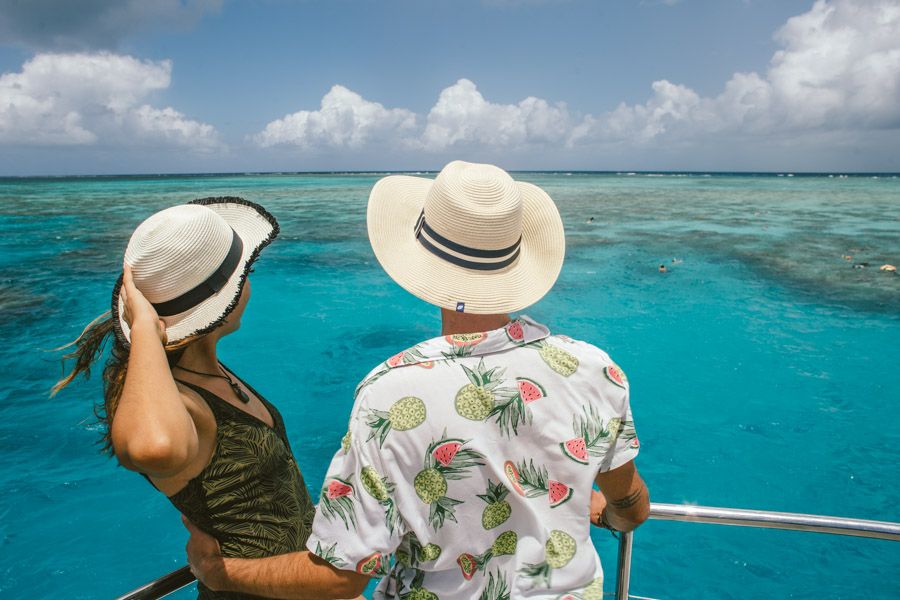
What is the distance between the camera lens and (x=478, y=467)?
1067 mm

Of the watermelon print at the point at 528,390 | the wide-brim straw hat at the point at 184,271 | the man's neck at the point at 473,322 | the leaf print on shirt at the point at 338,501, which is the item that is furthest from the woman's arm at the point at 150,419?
the watermelon print at the point at 528,390

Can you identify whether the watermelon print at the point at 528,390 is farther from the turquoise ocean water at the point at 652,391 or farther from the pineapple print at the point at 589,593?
the turquoise ocean water at the point at 652,391

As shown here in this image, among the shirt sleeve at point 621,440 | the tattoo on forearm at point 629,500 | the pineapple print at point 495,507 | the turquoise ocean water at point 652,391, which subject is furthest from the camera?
the turquoise ocean water at point 652,391

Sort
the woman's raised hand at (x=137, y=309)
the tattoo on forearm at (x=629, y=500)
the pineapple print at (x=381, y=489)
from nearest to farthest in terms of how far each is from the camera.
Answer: the pineapple print at (x=381, y=489), the woman's raised hand at (x=137, y=309), the tattoo on forearm at (x=629, y=500)

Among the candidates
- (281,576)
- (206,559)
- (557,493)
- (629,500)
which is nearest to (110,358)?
(206,559)

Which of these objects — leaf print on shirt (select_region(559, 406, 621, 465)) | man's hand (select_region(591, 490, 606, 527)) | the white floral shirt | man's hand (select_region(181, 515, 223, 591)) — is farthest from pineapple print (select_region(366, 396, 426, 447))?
man's hand (select_region(591, 490, 606, 527))

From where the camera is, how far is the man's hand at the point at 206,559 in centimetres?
135

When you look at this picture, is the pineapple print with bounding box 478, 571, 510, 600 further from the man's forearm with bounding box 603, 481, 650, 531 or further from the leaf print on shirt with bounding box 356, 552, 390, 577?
the man's forearm with bounding box 603, 481, 650, 531

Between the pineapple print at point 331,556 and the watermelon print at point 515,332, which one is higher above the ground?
the watermelon print at point 515,332

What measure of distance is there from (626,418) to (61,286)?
1696cm

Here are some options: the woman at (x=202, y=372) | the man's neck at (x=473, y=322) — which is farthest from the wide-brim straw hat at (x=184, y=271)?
the man's neck at (x=473, y=322)

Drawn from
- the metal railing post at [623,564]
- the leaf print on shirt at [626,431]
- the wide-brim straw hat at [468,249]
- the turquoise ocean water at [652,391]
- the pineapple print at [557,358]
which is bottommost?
the turquoise ocean water at [652,391]

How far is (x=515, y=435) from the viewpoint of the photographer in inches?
43.0

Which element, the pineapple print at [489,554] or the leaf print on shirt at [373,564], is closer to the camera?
the leaf print on shirt at [373,564]
